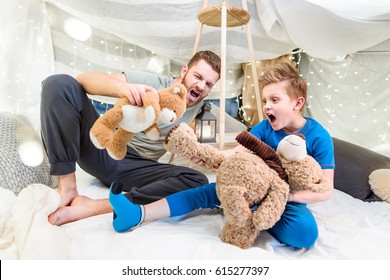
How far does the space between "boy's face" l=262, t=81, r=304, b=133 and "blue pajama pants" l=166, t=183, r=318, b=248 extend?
245mm

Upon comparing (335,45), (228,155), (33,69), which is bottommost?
(228,155)

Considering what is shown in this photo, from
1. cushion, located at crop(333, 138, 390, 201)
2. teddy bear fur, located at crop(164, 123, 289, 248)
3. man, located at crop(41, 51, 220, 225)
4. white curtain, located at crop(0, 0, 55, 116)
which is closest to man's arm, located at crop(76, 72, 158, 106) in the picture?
man, located at crop(41, 51, 220, 225)

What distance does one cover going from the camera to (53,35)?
4.33 feet

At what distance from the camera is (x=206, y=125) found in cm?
133

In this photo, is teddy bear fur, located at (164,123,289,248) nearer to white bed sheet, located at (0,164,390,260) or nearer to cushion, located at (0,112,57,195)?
white bed sheet, located at (0,164,390,260)

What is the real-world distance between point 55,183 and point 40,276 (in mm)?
533

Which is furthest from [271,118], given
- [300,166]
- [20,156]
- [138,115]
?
[20,156]

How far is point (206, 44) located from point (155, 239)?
1.17 meters

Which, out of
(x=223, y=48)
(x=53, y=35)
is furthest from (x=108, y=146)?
(x=53, y=35)

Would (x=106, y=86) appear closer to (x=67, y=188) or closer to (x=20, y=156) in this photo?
(x=67, y=188)

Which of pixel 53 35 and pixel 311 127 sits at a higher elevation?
pixel 53 35

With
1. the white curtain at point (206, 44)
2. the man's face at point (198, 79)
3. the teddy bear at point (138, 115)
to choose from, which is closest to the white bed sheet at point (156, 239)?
the teddy bear at point (138, 115)

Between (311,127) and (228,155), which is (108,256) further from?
(311,127)

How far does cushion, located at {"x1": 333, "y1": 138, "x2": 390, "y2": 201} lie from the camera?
1.13 m
